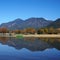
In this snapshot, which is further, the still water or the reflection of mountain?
the reflection of mountain

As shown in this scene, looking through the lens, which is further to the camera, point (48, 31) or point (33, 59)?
point (48, 31)

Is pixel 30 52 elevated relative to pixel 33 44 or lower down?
lower down

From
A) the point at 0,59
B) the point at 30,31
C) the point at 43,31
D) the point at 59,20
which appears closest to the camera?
the point at 0,59

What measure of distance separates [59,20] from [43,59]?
10624cm

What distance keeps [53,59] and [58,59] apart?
244mm

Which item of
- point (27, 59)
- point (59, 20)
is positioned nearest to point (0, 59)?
point (27, 59)

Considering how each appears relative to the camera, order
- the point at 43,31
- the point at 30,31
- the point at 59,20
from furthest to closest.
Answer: the point at 59,20 < the point at 30,31 < the point at 43,31

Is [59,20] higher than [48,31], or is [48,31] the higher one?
[59,20]

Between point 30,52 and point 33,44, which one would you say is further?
point 33,44

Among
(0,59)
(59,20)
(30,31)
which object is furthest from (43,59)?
(59,20)

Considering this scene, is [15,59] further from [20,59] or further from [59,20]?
[59,20]

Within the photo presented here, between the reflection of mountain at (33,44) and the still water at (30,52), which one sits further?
the reflection of mountain at (33,44)

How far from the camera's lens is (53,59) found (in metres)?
9.20

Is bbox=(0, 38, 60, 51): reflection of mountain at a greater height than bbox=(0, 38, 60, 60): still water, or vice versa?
bbox=(0, 38, 60, 51): reflection of mountain
